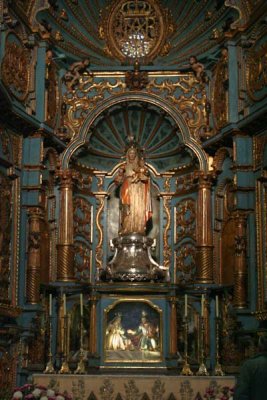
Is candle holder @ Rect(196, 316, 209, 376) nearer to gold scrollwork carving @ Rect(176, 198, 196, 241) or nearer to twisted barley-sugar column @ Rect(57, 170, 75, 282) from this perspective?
gold scrollwork carving @ Rect(176, 198, 196, 241)

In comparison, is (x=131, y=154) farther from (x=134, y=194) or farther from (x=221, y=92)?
(x=221, y=92)

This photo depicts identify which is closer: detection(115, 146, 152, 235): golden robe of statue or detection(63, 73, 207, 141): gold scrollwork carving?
detection(115, 146, 152, 235): golden robe of statue

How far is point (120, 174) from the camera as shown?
763 inches

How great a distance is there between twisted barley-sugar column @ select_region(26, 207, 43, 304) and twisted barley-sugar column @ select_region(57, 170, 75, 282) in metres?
1.13

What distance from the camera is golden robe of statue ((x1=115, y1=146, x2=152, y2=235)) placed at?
1880 cm

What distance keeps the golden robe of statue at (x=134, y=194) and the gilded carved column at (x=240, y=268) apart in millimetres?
2463

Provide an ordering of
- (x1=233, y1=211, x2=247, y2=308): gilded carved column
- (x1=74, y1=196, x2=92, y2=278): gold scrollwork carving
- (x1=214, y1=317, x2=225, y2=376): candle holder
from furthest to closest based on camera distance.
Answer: (x1=74, y1=196, x2=92, y2=278): gold scrollwork carving, (x1=233, y1=211, x2=247, y2=308): gilded carved column, (x1=214, y1=317, x2=225, y2=376): candle holder

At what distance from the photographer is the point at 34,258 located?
1733 centimetres

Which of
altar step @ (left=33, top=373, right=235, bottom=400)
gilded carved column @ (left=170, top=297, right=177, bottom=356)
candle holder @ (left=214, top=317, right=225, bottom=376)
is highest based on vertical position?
gilded carved column @ (left=170, top=297, right=177, bottom=356)

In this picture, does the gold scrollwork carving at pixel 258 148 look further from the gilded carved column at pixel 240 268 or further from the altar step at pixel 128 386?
the altar step at pixel 128 386

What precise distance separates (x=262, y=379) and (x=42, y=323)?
9.82 m

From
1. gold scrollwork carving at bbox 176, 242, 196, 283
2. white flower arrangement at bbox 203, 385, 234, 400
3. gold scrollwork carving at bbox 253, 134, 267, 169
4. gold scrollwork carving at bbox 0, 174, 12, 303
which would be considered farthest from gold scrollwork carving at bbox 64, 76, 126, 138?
white flower arrangement at bbox 203, 385, 234, 400

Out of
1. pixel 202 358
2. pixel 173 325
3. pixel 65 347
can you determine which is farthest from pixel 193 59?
pixel 65 347

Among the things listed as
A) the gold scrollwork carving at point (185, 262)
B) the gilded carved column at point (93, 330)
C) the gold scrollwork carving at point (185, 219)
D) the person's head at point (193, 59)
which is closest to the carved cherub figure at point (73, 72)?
the person's head at point (193, 59)
